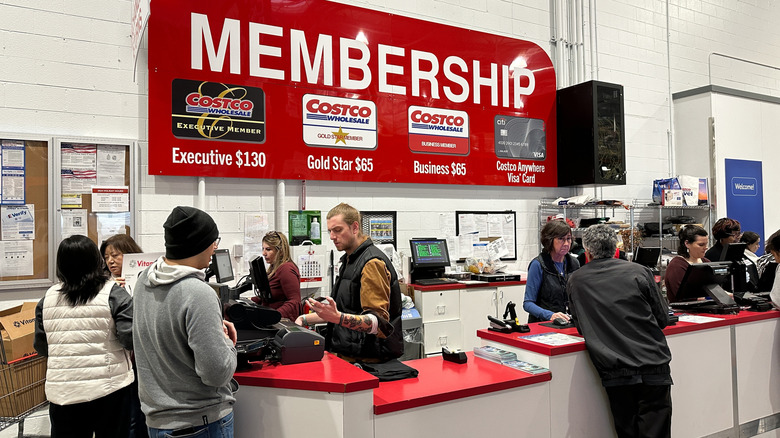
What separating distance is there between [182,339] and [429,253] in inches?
138

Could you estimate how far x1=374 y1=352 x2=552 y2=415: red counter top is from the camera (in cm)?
202

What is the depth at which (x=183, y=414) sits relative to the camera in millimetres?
1668

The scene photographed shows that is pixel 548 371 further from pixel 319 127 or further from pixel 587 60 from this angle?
pixel 587 60

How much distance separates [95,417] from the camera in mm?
2438

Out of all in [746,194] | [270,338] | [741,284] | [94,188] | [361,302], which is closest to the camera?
[270,338]

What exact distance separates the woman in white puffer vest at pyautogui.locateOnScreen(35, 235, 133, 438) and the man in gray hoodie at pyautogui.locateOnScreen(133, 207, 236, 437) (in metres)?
0.84

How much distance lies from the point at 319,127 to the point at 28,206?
2306 mm

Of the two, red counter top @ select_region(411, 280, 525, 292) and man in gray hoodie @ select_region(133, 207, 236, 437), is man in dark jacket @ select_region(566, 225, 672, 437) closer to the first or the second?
man in gray hoodie @ select_region(133, 207, 236, 437)

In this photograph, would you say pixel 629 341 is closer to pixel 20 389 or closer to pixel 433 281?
pixel 433 281

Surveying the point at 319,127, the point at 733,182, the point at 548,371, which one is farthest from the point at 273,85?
the point at 733,182

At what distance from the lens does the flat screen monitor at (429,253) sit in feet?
16.0

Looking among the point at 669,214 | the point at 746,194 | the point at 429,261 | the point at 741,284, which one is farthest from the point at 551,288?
the point at 746,194

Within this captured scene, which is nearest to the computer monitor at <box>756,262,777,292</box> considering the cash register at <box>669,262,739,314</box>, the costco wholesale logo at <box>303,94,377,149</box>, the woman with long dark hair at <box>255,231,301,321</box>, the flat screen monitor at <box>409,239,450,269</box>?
the cash register at <box>669,262,739,314</box>

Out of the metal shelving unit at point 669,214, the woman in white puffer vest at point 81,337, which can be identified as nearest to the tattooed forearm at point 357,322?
the woman in white puffer vest at point 81,337
